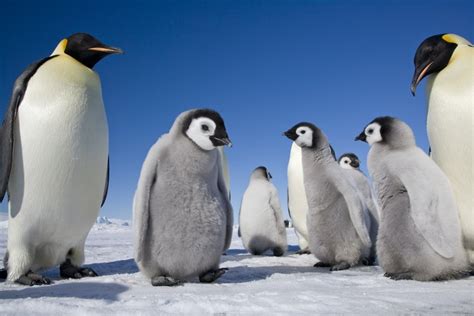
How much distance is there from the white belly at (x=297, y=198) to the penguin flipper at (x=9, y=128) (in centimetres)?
420

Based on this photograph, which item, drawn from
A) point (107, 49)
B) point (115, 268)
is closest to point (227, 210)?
point (115, 268)

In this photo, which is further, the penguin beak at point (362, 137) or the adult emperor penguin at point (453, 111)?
the penguin beak at point (362, 137)

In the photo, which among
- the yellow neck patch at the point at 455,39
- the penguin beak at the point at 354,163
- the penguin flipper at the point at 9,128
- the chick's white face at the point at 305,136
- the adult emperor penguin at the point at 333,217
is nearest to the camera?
the penguin flipper at the point at 9,128

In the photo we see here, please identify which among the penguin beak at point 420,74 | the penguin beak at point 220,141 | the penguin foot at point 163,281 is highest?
the penguin beak at point 420,74

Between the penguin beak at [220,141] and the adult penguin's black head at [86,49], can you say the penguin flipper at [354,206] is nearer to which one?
the penguin beak at [220,141]

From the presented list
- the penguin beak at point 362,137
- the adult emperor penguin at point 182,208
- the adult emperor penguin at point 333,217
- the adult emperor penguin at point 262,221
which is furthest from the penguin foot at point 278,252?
the adult emperor penguin at point 182,208

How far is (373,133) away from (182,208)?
1.76 metres

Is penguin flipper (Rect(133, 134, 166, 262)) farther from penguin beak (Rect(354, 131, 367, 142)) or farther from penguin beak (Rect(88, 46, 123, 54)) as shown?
penguin beak (Rect(354, 131, 367, 142))

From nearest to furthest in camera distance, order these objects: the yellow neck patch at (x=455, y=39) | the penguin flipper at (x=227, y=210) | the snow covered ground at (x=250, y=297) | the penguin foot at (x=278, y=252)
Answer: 1. the snow covered ground at (x=250, y=297)
2. the penguin flipper at (x=227, y=210)
3. the yellow neck patch at (x=455, y=39)
4. the penguin foot at (x=278, y=252)

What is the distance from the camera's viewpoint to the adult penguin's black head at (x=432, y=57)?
3.74 meters

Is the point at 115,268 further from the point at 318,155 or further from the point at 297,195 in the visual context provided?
the point at 297,195

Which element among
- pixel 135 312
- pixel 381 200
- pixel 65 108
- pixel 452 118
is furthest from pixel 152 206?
pixel 452 118

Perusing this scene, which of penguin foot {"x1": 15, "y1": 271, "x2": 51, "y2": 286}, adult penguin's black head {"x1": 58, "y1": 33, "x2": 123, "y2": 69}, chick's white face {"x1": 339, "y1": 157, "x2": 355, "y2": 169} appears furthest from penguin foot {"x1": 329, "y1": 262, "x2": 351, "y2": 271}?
chick's white face {"x1": 339, "y1": 157, "x2": 355, "y2": 169}

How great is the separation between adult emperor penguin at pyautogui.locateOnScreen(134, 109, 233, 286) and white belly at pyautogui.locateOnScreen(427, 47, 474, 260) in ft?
5.84
